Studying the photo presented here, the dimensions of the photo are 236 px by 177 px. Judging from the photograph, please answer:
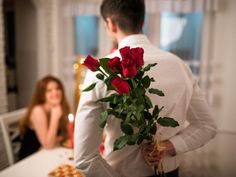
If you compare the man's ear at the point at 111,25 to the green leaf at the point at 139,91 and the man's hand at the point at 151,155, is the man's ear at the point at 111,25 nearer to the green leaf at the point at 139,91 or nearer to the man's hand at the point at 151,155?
the green leaf at the point at 139,91

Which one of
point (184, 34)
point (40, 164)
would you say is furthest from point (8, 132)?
point (184, 34)

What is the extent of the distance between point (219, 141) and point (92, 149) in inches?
50.2

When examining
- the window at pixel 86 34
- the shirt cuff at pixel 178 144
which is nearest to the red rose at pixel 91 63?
the shirt cuff at pixel 178 144

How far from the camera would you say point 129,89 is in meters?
0.80

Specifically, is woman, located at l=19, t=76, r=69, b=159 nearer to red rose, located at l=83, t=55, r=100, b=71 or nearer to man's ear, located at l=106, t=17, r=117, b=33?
man's ear, located at l=106, t=17, r=117, b=33

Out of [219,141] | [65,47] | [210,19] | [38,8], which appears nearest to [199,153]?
[219,141]

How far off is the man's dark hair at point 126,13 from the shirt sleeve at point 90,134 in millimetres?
222

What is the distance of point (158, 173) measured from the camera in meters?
1.01

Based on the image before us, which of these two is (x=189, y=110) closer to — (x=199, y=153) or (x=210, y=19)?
(x=199, y=153)

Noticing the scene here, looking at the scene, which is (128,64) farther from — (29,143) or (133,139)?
(29,143)

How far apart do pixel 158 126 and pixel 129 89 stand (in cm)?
28

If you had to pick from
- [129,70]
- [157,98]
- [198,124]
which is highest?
[129,70]

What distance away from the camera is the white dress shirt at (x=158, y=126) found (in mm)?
960

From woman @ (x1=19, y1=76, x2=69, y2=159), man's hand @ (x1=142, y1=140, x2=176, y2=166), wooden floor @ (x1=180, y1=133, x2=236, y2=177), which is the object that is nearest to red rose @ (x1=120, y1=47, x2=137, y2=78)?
man's hand @ (x1=142, y1=140, x2=176, y2=166)
